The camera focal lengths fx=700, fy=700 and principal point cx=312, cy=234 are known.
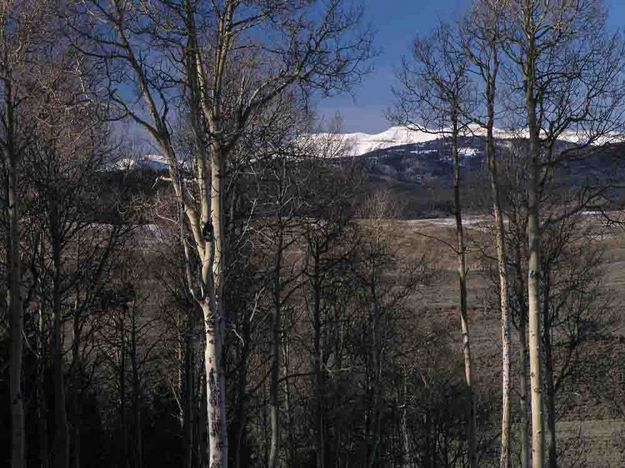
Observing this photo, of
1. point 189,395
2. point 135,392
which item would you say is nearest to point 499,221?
point 189,395

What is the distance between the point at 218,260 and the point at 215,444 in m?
2.08

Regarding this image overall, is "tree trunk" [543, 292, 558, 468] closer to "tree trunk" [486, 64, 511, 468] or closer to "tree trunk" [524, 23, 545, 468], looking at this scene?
"tree trunk" [486, 64, 511, 468]

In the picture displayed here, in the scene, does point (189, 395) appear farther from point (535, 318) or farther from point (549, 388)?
Answer: point (535, 318)

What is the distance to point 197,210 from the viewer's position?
341 inches

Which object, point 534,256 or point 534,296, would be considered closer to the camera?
point 534,296

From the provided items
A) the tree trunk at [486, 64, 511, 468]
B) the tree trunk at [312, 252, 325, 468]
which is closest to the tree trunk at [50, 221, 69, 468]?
the tree trunk at [312, 252, 325, 468]

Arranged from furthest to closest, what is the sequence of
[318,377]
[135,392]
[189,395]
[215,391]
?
[135,392], [318,377], [189,395], [215,391]

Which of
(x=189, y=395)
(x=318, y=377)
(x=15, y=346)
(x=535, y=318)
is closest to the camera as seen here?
(x=535, y=318)

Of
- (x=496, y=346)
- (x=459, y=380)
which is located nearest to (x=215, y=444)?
(x=459, y=380)

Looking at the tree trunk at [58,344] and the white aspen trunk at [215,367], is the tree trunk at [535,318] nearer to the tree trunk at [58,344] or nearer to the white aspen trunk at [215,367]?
the white aspen trunk at [215,367]

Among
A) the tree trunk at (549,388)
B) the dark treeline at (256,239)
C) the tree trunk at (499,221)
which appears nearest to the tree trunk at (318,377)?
the dark treeline at (256,239)

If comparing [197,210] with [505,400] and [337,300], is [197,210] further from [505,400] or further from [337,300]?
[337,300]

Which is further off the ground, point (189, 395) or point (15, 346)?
point (15, 346)

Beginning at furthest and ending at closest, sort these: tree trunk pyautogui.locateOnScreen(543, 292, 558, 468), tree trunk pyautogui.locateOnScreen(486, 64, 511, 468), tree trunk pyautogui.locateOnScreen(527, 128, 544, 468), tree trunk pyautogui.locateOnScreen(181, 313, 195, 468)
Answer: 1. tree trunk pyautogui.locateOnScreen(543, 292, 558, 468)
2. tree trunk pyautogui.locateOnScreen(181, 313, 195, 468)
3. tree trunk pyautogui.locateOnScreen(486, 64, 511, 468)
4. tree trunk pyautogui.locateOnScreen(527, 128, 544, 468)
